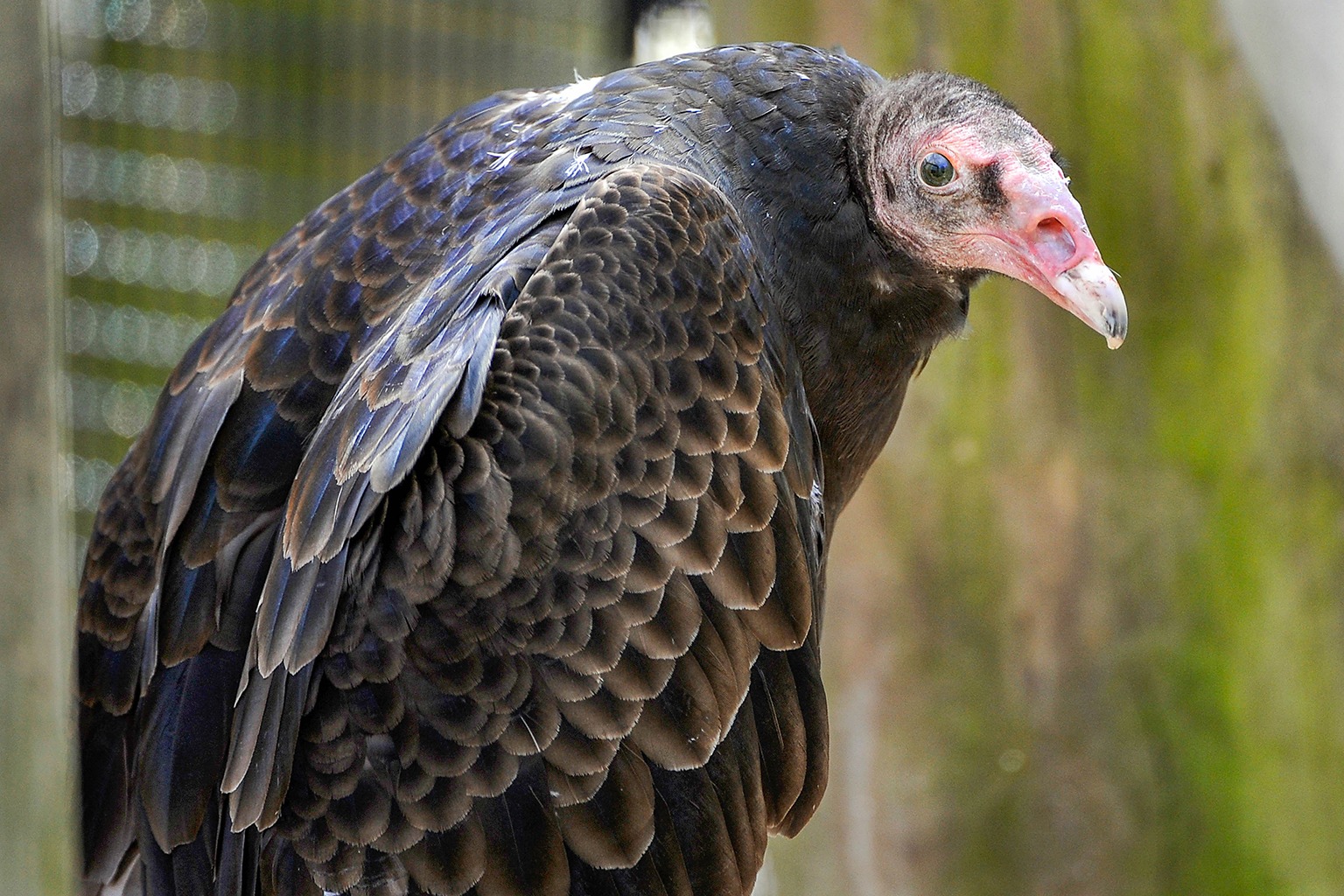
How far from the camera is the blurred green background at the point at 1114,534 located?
4328mm

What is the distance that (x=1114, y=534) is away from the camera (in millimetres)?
4473

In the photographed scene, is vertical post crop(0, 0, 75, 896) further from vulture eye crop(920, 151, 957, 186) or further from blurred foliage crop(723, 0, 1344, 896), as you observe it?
blurred foliage crop(723, 0, 1344, 896)

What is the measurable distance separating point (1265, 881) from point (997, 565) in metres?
1.26

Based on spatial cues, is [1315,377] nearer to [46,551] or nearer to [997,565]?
[997,565]

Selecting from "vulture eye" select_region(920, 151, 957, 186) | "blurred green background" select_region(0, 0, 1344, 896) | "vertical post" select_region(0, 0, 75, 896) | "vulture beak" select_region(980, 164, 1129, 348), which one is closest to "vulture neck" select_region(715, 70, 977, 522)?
"vulture eye" select_region(920, 151, 957, 186)

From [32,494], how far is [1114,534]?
3.64 metres

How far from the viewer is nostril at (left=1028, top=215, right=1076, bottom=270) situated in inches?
111

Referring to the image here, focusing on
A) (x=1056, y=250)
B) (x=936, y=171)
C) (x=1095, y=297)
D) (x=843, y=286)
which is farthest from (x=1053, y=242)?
(x=843, y=286)

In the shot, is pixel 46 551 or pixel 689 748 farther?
pixel 689 748

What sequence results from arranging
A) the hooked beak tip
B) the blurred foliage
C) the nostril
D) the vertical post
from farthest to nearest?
the blurred foliage → the nostril → the hooked beak tip → the vertical post

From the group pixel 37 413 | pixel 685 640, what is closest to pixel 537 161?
pixel 685 640

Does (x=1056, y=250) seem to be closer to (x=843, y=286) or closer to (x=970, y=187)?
(x=970, y=187)

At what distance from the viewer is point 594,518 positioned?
238cm

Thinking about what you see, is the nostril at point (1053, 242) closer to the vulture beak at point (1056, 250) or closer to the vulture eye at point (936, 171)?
the vulture beak at point (1056, 250)
